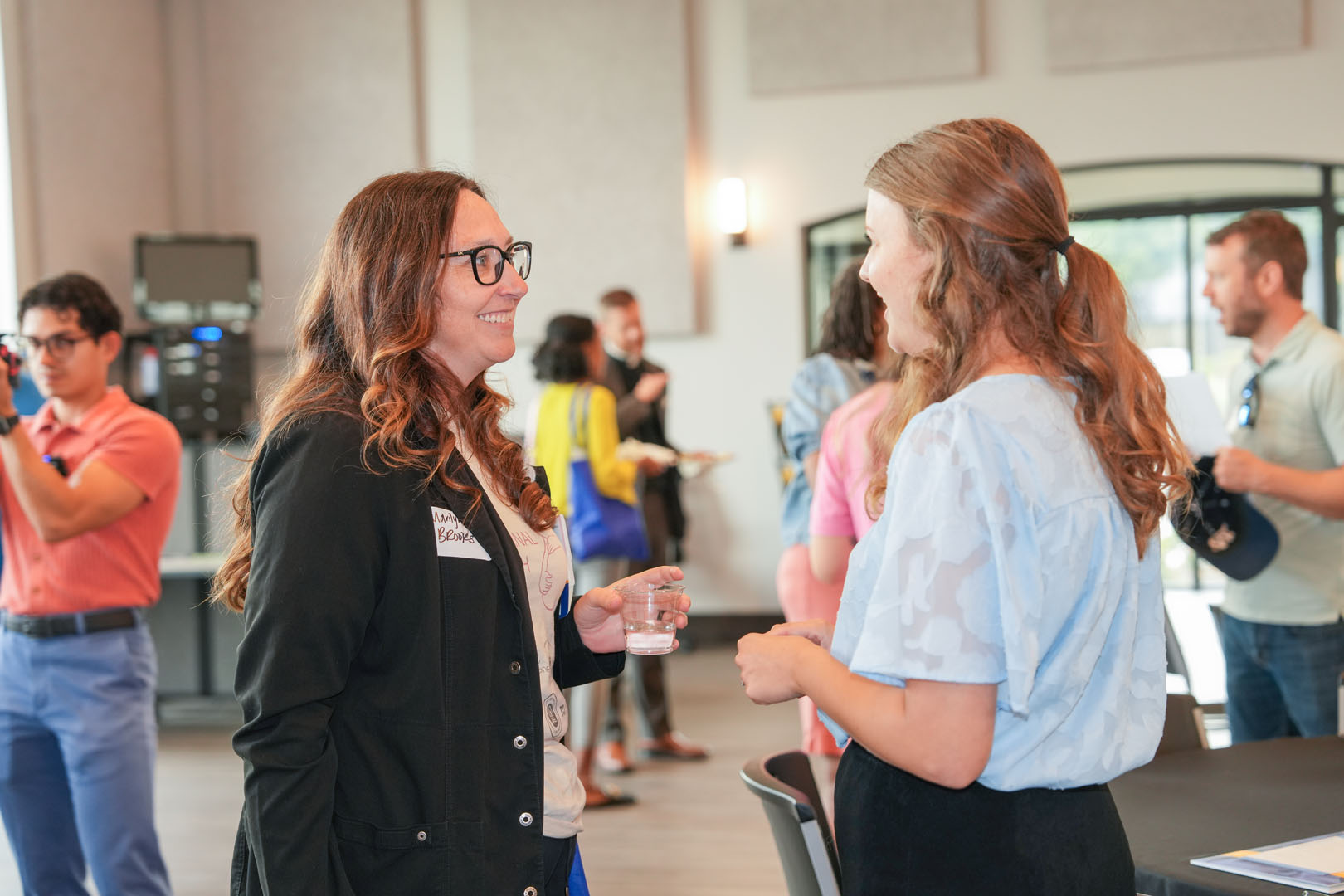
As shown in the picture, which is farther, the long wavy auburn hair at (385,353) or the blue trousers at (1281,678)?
the blue trousers at (1281,678)

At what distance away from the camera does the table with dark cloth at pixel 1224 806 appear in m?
1.66

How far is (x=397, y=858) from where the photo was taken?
144 cm

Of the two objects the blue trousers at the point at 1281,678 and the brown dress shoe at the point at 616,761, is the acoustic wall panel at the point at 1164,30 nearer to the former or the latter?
the brown dress shoe at the point at 616,761

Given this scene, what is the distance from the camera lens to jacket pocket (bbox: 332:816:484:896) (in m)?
1.44

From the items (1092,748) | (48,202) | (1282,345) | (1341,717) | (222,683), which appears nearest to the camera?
(1092,748)

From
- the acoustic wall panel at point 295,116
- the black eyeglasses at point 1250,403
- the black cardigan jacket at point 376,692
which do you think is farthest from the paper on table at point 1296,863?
the acoustic wall panel at point 295,116

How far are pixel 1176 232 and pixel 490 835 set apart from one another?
22.8 feet

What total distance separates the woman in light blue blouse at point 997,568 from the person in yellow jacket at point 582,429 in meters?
3.13

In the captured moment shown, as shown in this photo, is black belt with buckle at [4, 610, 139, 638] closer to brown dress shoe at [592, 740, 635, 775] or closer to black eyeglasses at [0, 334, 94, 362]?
black eyeglasses at [0, 334, 94, 362]

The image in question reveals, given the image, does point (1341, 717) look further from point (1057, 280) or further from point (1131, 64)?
point (1131, 64)

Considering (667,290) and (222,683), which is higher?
(667,290)

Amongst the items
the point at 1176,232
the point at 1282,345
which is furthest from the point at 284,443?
the point at 1176,232

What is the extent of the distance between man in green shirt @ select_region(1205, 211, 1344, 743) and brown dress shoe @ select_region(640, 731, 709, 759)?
2458mm

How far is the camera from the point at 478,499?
1.54m
